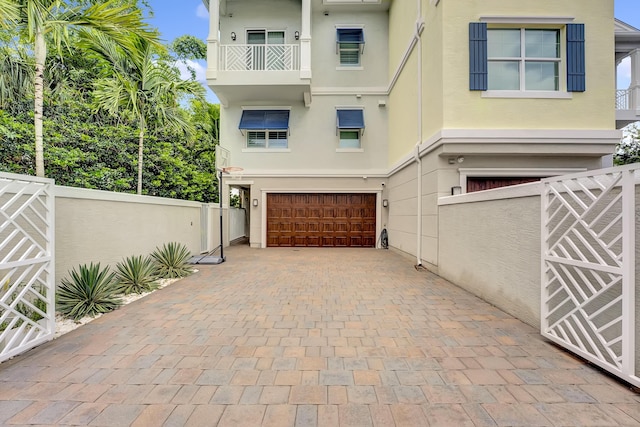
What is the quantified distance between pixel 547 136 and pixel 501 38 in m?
2.43

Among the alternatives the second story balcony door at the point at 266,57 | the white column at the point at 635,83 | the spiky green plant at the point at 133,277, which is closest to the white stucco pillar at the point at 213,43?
the second story balcony door at the point at 266,57

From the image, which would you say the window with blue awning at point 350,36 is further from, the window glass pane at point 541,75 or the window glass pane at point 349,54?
the window glass pane at point 541,75

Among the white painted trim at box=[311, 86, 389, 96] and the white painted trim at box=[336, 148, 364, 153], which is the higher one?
the white painted trim at box=[311, 86, 389, 96]

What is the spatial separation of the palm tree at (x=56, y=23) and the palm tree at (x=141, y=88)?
336cm

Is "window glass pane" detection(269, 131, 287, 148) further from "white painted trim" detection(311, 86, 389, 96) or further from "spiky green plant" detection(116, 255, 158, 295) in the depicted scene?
"spiky green plant" detection(116, 255, 158, 295)

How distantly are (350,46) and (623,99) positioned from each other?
9.17 m

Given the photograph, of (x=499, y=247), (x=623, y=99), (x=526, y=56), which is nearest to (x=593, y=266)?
(x=499, y=247)

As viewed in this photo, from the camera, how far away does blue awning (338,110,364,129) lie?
1202 cm

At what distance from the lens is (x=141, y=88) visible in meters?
9.68

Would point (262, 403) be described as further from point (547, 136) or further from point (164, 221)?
point (547, 136)

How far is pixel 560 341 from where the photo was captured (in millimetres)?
3348

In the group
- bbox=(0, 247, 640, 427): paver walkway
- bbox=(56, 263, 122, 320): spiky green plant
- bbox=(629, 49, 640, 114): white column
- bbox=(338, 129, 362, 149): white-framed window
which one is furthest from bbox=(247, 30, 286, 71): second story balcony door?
bbox=(629, 49, 640, 114): white column

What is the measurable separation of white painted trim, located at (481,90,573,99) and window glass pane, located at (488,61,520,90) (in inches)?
8.0

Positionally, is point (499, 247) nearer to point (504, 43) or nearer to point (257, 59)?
point (504, 43)
